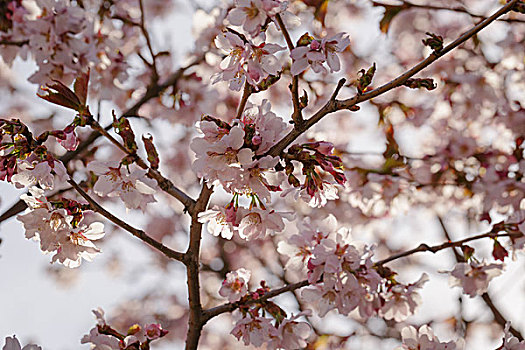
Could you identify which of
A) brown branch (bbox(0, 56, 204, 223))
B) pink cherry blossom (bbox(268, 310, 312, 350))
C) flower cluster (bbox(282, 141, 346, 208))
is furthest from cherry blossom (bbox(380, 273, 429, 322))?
brown branch (bbox(0, 56, 204, 223))

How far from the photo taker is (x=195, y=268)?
1457 mm

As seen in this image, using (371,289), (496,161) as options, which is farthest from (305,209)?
(371,289)

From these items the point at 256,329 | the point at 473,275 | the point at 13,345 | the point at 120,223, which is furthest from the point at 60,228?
the point at 473,275

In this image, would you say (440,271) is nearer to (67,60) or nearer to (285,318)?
(285,318)

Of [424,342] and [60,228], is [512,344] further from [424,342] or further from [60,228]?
[60,228]

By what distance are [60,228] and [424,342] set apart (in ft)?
3.55

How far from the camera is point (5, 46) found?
2.31 meters

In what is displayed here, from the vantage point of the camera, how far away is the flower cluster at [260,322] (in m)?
1.60

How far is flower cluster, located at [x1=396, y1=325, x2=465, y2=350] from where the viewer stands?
1575 mm

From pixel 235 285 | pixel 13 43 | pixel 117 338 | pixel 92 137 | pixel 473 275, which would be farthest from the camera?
pixel 92 137

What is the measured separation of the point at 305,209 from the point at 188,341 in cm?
320

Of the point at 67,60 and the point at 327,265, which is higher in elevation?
the point at 67,60

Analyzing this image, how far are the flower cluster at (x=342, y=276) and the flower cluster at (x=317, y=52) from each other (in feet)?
1.79

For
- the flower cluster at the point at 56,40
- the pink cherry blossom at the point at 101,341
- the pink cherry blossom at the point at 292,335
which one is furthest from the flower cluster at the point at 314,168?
the flower cluster at the point at 56,40
